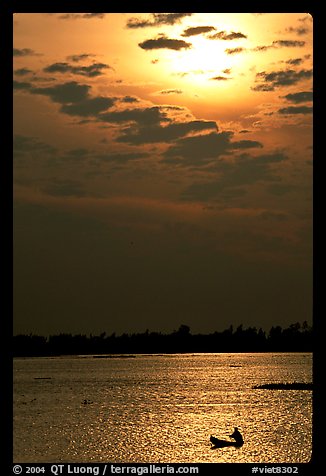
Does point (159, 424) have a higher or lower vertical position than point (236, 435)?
lower

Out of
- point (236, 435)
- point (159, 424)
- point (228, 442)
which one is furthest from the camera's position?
point (159, 424)

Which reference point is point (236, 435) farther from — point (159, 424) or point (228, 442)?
point (159, 424)

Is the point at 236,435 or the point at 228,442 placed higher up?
the point at 236,435

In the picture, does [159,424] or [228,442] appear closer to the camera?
[228,442]

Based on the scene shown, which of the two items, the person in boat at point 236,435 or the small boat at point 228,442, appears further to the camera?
the small boat at point 228,442

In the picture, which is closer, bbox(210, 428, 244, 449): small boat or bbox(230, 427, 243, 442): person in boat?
bbox(230, 427, 243, 442): person in boat

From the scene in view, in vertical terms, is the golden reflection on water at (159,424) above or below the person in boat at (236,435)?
below

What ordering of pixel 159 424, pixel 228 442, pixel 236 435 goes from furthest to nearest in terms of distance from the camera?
1. pixel 159 424
2. pixel 228 442
3. pixel 236 435

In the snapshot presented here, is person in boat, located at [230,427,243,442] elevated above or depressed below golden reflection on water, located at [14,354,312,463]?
above

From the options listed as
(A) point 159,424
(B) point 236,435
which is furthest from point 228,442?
(A) point 159,424
